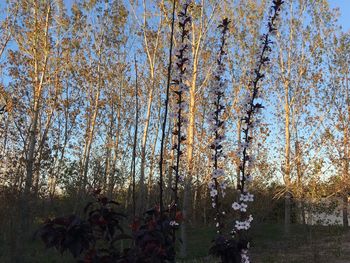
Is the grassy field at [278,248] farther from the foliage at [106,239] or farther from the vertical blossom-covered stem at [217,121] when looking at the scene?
the foliage at [106,239]

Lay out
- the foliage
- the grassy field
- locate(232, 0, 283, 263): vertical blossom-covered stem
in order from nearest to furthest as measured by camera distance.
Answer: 1. the foliage
2. locate(232, 0, 283, 263): vertical blossom-covered stem
3. the grassy field

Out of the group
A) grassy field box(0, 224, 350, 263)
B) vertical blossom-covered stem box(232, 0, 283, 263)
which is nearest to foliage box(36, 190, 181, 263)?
vertical blossom-covered stem box(232, 0, 283, 263)

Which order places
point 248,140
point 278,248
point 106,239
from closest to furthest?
point 106,239, point 248,140, point 278,248

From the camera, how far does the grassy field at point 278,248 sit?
12.0 meters

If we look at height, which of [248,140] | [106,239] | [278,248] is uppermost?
[248,140]

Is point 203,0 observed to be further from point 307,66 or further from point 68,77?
point 68,77

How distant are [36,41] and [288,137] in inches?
473

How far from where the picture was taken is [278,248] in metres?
14.7

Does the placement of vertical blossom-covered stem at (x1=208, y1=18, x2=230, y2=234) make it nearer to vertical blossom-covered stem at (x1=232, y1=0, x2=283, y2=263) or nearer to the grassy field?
vertical blossom-covered stem at (x1=232, y1=0, x2=283, y2=263)

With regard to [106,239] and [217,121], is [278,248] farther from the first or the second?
[106,239]

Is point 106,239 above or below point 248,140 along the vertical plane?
below

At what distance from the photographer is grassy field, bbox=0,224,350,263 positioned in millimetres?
12000

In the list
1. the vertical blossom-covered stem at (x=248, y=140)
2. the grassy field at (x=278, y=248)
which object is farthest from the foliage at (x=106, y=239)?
the grassy field at (x=278, y=248)

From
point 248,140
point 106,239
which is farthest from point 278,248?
point 106,239
